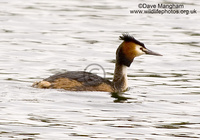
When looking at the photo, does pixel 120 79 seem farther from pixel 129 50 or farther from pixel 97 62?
pixel 97 62

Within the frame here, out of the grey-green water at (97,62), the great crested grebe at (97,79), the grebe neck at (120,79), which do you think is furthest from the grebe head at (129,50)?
the grey-green water at (97,62)

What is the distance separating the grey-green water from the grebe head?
2.05 feet

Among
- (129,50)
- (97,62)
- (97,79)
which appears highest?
(129,50)

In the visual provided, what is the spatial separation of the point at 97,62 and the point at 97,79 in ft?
12.3

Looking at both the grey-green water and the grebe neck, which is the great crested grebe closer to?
the grebe neck

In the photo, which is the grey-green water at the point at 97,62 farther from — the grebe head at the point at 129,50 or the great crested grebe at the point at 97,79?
the grebe head at the point at 129,50

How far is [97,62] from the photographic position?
57.1 ft

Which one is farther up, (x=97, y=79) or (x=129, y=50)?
(x=129, y=50)

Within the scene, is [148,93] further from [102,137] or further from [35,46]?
[35,46]

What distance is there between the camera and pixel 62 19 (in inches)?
910

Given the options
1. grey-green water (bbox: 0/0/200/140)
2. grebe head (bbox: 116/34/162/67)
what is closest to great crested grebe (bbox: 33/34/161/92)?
grebe head (bbox: 116/34/162/67)

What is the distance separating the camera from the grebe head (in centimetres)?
1415

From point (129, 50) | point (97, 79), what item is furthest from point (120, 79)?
point (97, 79)

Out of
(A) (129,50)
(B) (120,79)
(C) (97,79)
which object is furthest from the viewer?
(B) (120,79)
